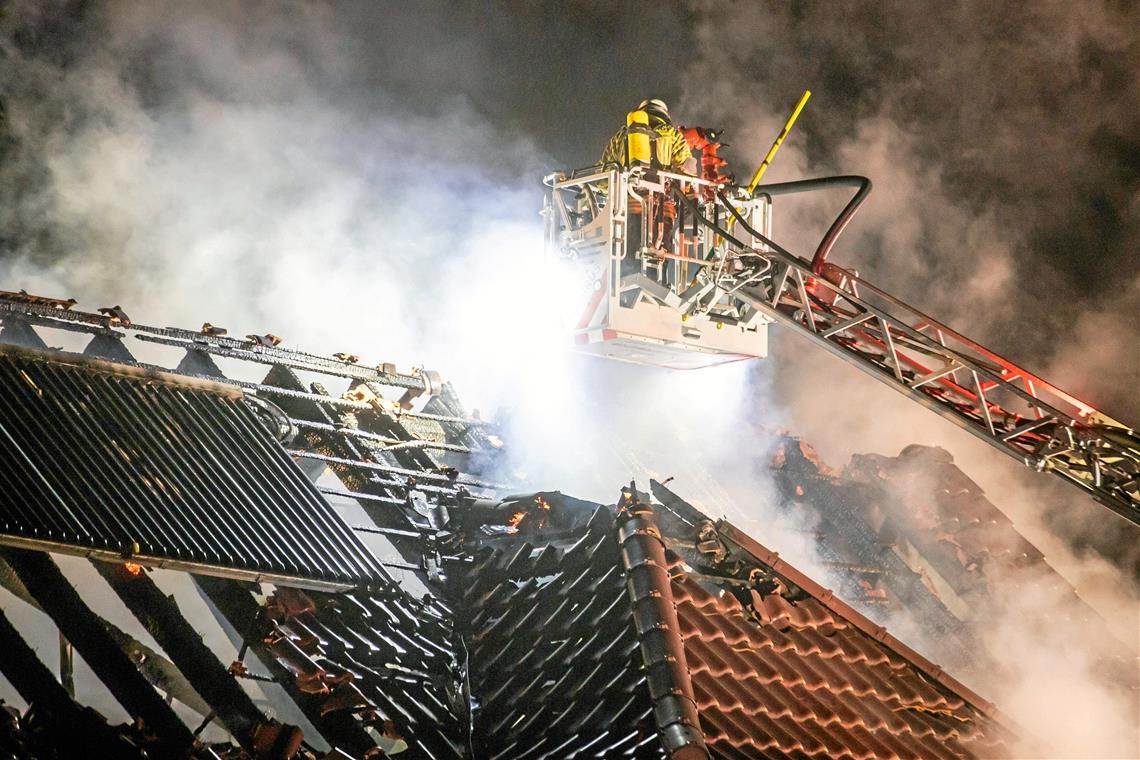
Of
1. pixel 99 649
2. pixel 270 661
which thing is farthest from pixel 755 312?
pixel 99 649

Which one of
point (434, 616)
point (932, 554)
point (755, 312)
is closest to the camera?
point (434, 616)

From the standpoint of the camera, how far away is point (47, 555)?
6.05 meters

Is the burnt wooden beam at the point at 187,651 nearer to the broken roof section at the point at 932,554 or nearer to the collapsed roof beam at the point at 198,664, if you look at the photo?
the collapsed roof beam at the point at 198,664

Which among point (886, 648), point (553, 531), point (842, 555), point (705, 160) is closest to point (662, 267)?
point (705, 160)

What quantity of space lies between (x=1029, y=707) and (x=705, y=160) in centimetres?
748

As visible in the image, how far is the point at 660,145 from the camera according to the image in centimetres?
1046

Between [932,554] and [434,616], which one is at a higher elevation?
[932,554]

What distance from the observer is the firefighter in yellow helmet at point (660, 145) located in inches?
409

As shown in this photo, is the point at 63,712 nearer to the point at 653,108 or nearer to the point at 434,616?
the point at 434,616

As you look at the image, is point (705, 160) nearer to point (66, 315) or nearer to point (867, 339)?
point (867, 339)

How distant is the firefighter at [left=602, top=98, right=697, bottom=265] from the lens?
10.1m

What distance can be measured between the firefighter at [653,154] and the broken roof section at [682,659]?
2665 millimetres

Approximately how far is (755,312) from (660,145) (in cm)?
205

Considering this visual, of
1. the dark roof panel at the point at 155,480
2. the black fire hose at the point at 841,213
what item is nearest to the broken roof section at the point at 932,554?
the black fire hose at the point at 841,213
